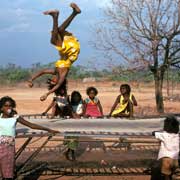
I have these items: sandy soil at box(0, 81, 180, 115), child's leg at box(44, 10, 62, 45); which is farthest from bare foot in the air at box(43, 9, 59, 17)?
sandy soil at box(0, 81, 180, 115)

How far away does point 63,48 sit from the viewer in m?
6.56

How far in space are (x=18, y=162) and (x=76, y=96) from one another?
4.52 ft

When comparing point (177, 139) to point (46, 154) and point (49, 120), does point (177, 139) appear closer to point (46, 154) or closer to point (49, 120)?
point (49, 120)

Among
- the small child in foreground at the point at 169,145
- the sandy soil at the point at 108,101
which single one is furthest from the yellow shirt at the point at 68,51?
the sandy soil at the point at 108,101

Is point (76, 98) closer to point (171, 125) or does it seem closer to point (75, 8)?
point (75, 8)

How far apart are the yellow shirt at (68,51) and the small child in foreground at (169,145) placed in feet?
6.29

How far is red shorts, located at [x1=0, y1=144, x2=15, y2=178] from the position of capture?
509 cm

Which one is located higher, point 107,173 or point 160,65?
point 160,65

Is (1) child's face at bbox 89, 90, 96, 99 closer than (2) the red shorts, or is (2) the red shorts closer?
(2) the red shorts

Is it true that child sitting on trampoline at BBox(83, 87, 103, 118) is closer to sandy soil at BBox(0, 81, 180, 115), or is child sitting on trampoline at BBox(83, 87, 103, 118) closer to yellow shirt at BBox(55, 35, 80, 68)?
yellow shirt at BBox(55, 35, 80, 68)

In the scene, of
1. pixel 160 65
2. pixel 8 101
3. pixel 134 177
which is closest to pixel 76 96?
pixel 134 177

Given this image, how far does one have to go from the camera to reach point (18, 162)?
23.7 feet

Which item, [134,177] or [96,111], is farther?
[96,111]

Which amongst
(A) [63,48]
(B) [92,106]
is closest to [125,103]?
(B) [92,106]
